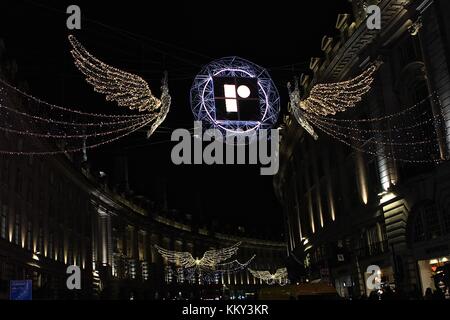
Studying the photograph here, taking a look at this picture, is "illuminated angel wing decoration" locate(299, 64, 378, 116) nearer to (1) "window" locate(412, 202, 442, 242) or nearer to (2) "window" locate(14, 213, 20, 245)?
(1) "window" locate(412, 202, 442, 242)

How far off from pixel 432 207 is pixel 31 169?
33.0 metres

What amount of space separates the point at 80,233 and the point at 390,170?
145 feet

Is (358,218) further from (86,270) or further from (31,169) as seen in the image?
(86,270)

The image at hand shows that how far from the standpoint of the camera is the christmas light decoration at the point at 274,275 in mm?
102137

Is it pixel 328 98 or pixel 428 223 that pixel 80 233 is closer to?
pixel 428 223

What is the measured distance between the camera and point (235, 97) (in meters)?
17.8

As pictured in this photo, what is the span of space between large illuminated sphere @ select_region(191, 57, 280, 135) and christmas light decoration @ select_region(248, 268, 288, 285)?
7231 centimetres

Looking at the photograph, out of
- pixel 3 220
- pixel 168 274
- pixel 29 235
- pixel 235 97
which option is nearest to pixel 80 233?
pixel 29 235

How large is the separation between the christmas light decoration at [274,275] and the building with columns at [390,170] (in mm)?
44941

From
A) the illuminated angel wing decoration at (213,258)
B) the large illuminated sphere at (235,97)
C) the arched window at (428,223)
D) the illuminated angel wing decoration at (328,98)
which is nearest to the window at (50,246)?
the illuminated angel wing decoration at (213,258)

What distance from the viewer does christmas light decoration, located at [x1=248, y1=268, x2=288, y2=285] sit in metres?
102

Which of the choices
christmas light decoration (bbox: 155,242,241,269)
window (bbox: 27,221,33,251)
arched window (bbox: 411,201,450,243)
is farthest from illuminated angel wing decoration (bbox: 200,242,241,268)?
arched window (bbox: 411,201,450,243)

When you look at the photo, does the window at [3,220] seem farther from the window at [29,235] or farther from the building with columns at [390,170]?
the building with columns at [390,170]
